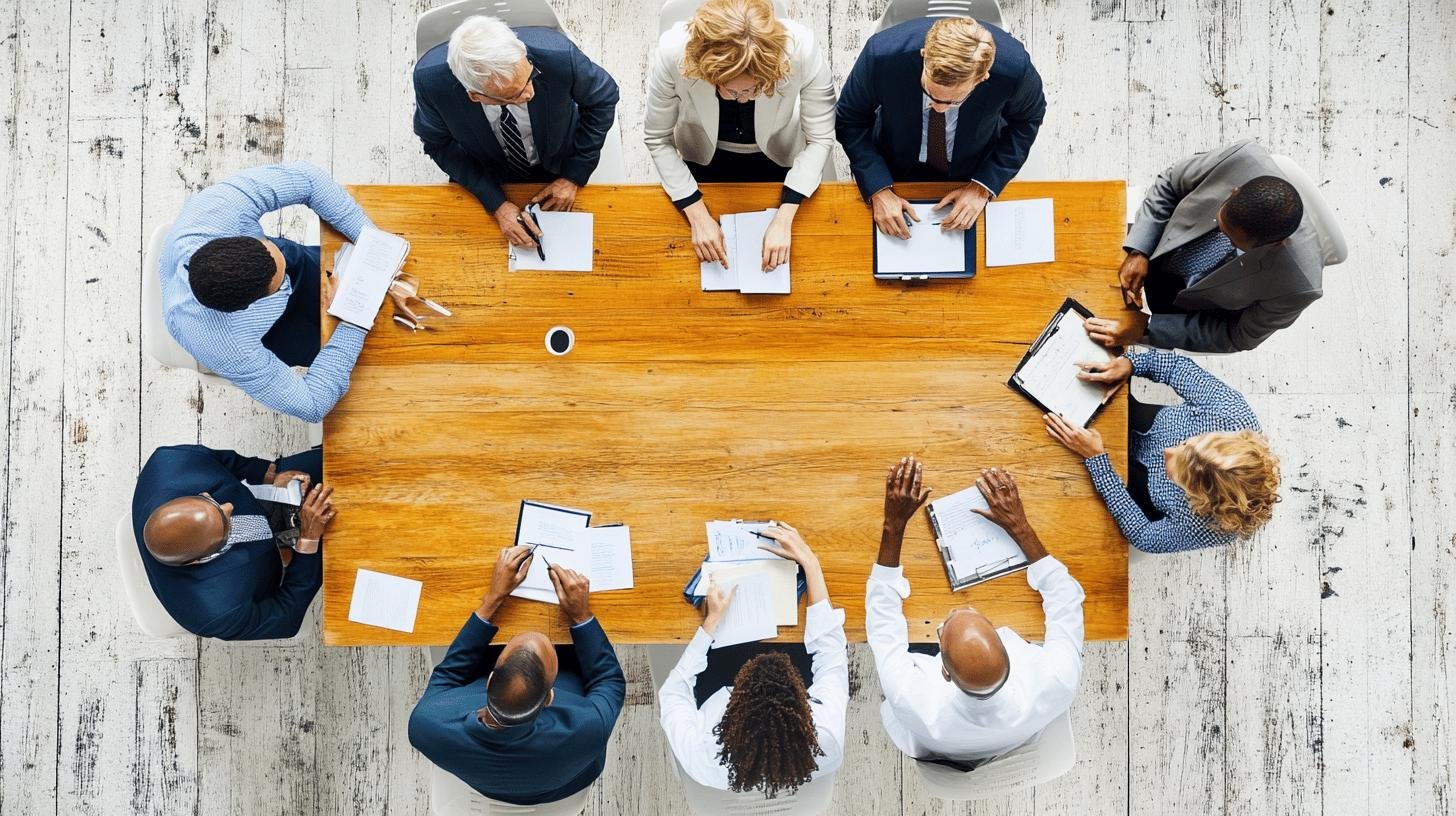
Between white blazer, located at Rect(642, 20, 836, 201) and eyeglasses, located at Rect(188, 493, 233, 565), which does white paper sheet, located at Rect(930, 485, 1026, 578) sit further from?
eyeglasses, located at Rect(188, 493, 233, 565)

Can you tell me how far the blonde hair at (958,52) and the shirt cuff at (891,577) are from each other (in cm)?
110

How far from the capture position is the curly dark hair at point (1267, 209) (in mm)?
1782

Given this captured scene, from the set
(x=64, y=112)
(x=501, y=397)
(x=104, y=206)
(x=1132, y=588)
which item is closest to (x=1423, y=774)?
(x=1132, y=588)

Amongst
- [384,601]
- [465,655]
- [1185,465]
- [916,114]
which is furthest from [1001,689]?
[384,601]

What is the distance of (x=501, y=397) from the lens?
6.97 feet

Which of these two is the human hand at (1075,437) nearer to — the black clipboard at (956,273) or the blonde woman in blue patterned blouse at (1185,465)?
the blonde woman in blue patterned blouse at (1185,465)

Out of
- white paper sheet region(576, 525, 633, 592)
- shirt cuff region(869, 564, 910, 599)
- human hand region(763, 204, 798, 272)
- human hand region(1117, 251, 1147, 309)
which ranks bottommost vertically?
shirt cuff region(869, 564, 910, 599)

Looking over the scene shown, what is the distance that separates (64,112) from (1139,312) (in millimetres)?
3358

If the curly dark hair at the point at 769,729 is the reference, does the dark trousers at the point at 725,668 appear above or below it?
below

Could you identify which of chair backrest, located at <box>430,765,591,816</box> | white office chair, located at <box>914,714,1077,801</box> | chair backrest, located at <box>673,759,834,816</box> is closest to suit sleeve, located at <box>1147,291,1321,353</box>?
white office chair, located at <box>914,714,1077,801</box>

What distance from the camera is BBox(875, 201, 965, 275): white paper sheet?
83.4 inches

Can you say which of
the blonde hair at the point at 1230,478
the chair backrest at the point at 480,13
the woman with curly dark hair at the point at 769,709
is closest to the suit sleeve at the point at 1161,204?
the blonde hair at the point at 1230,478

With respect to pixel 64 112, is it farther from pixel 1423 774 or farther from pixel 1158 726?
pixel 1423 774

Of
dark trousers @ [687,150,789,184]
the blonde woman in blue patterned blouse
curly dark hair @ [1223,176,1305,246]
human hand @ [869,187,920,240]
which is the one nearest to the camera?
curly dark hair @ [1223,176,1305,246]
